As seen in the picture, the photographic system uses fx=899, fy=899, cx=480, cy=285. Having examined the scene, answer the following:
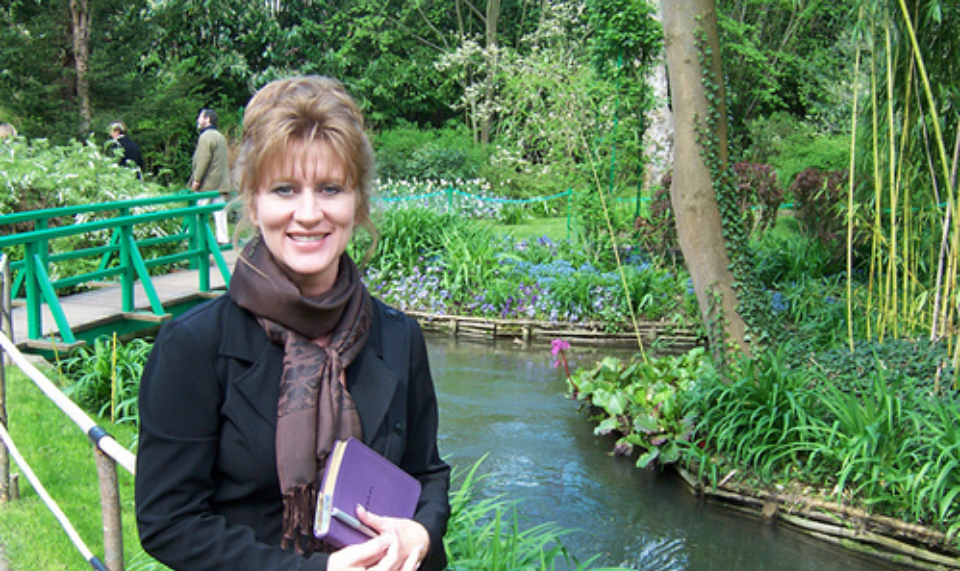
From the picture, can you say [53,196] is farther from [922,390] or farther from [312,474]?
[312,474]

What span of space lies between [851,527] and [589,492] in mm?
1724

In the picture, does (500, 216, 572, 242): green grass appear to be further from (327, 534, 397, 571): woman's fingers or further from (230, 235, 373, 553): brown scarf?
(327, 534, 397, 571): woman's fingers

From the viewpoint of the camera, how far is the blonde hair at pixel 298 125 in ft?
5.07

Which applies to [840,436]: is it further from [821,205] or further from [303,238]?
[821,205]

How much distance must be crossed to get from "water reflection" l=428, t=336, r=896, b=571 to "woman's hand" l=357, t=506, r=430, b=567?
2824 mm

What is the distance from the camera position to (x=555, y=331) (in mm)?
10398

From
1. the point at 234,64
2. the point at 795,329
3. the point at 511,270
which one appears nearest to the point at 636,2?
the point at 511,270

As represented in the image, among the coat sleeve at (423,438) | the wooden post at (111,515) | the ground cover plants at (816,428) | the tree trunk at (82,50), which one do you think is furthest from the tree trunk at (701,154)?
the tree trunk at (82,50)

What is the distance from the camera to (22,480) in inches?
185

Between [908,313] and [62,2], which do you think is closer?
[908,313]

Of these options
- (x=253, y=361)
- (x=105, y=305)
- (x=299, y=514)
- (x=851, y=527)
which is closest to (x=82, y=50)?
(x=105, y=305)

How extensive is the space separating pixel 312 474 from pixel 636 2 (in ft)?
35.1

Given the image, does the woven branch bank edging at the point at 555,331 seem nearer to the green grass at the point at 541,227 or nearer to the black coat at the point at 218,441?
the green grass at the point at 541,227

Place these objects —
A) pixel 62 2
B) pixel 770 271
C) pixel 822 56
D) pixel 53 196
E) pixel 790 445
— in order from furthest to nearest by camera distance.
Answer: pixel 822 56 < pixel 62 2 < pixel 770 271 < pixel 53 196 < pixel 790 445
